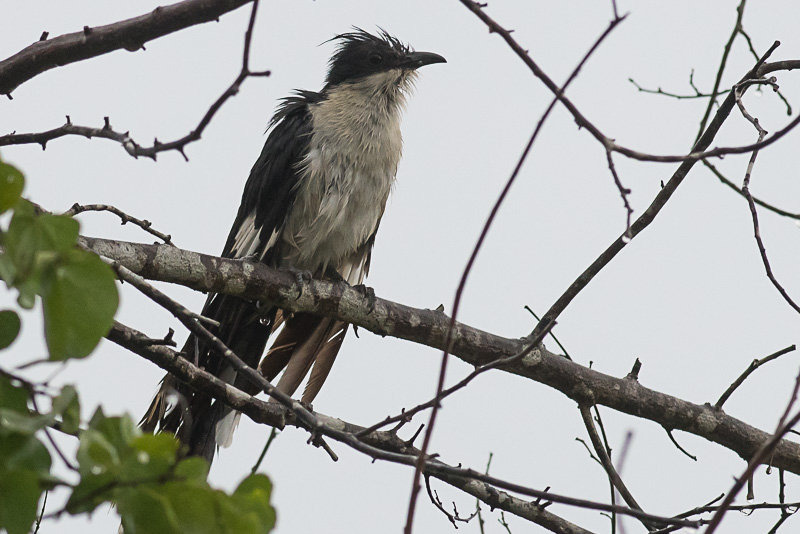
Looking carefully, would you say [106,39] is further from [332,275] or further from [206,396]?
[332,275]

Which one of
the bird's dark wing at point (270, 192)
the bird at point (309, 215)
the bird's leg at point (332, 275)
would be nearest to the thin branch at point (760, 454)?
the bird at point (309, 215)

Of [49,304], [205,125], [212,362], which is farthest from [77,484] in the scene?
[212,362]

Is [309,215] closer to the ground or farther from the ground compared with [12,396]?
farther from the ground

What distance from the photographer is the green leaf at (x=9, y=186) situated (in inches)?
38.7

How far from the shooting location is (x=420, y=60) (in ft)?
16.5

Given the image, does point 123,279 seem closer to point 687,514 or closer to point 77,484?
point 77,484

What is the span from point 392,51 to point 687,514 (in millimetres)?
3355

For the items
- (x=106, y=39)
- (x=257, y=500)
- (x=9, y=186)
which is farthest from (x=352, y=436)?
(x=106, y=39)

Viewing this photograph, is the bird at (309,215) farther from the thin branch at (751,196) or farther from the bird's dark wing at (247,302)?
the thin branch at (751,196)

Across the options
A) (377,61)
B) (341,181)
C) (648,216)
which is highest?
(377,61)

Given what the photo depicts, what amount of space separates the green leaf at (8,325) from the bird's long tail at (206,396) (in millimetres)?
1892

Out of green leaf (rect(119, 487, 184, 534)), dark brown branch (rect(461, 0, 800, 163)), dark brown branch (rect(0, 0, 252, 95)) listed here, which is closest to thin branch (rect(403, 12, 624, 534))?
dark brown branch (rect(461, 0, 800, 163))

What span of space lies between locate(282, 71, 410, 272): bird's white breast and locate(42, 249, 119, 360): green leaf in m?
3.32

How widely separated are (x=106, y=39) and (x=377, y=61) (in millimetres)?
2687
